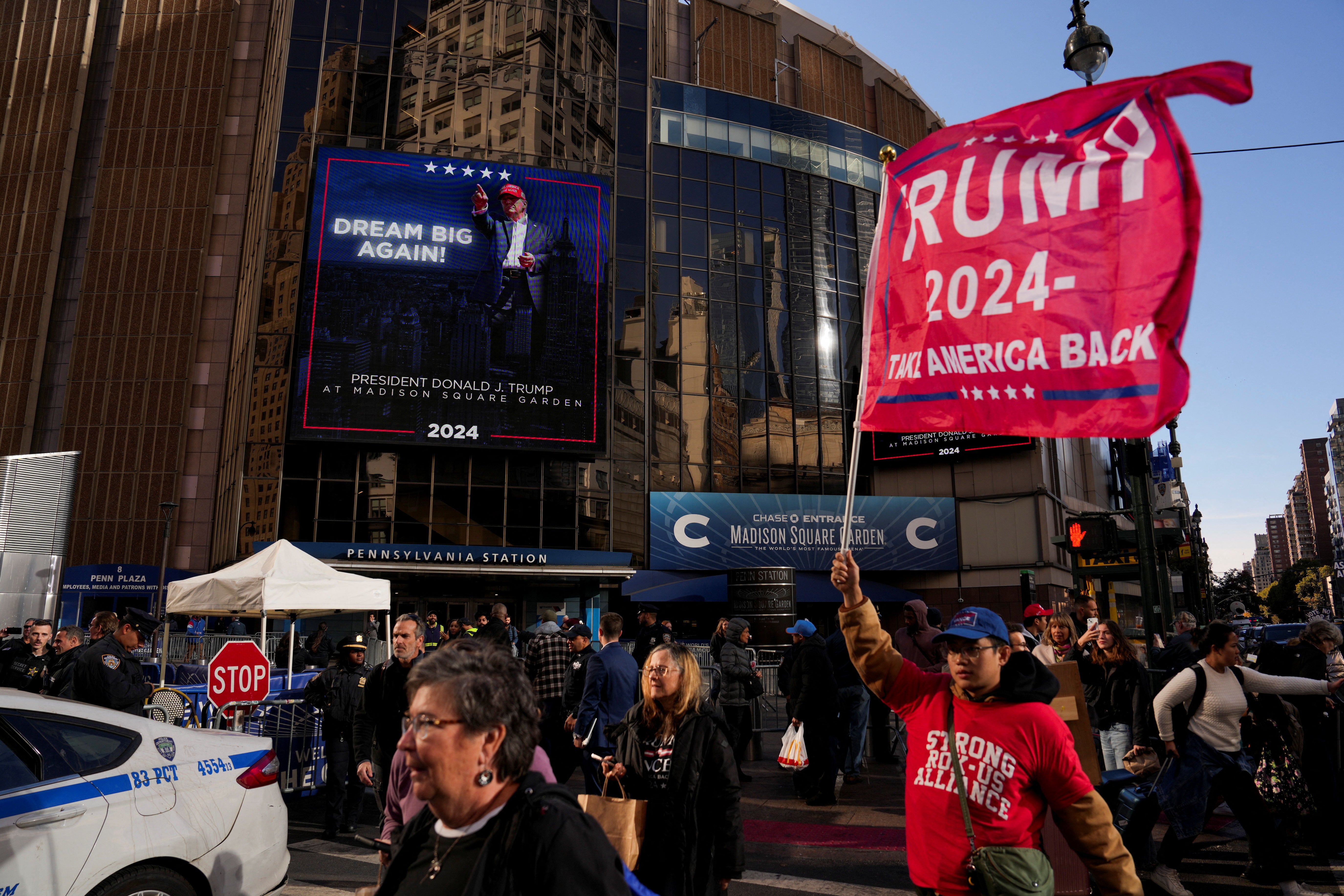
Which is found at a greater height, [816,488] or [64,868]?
[816,488]

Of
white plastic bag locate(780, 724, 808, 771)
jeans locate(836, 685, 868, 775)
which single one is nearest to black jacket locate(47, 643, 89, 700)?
white plastic bag locate(780, 724, 808, 771)

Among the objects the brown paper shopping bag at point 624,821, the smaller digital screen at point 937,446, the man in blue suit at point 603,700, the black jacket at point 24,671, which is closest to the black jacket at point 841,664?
the man in blue suit at point 603,700

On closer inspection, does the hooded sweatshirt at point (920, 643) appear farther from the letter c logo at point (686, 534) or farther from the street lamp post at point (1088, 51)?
the letter c logo at point (686, 534)

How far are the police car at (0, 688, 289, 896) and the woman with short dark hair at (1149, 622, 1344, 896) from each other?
576cm

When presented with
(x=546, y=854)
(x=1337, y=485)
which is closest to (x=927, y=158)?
(x=546, y=854)

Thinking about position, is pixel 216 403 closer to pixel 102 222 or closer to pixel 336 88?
pixel 102 222

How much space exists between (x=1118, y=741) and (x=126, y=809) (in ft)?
24.2

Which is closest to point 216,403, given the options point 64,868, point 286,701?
point 286,701

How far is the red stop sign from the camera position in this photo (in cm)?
962

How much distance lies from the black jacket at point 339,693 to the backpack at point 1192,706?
22.3 ft

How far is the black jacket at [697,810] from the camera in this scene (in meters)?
4.16

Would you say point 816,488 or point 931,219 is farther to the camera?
point 816,488

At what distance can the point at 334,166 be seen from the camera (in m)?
28.7

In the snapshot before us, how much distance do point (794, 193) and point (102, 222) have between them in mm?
30874
